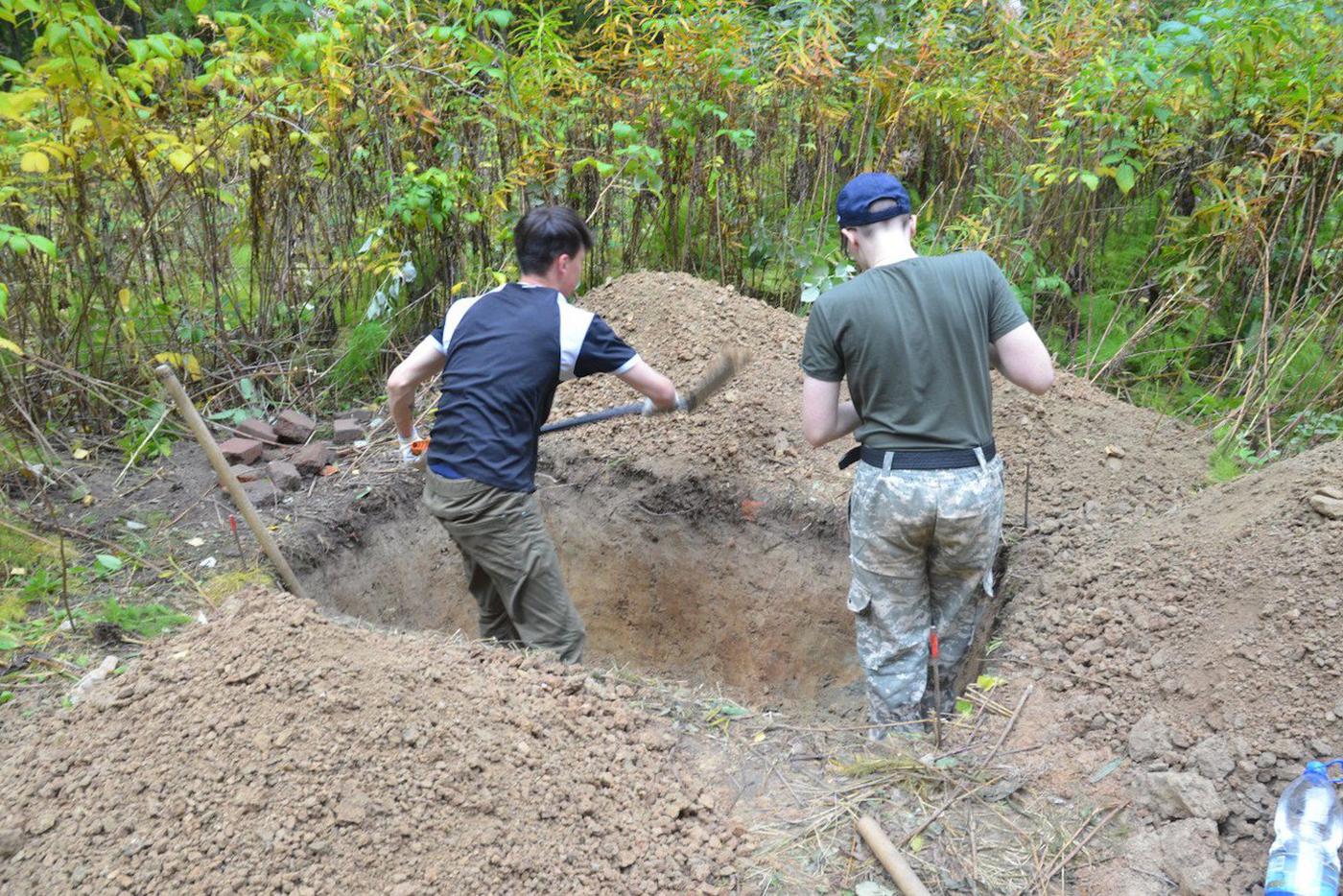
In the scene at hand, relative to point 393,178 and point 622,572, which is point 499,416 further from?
point 393,178

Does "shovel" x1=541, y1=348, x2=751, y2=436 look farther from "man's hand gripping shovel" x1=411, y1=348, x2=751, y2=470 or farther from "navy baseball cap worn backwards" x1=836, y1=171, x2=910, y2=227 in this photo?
"navy baseball cap worn backwards" x1=836, y1=171, x2=910, y2=227

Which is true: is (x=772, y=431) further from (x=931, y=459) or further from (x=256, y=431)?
(x=256, y=431)

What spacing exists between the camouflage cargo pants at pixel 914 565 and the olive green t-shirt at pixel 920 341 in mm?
141

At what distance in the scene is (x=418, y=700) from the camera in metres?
2.66

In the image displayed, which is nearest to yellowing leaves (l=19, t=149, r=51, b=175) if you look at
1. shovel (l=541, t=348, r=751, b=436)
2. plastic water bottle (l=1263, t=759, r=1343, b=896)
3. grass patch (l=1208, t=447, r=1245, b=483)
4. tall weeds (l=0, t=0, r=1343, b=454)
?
tall weeds (l=0, t=0, r=1343, b=454)

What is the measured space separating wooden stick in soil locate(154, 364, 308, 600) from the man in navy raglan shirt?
0.65 meters

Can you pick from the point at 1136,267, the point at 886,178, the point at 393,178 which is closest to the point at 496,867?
the point at 886,178

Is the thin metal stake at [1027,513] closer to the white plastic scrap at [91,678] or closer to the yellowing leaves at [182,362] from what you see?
the white plastic scrap at [91,678]

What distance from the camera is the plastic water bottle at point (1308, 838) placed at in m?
2.11

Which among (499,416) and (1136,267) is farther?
(1136,267)

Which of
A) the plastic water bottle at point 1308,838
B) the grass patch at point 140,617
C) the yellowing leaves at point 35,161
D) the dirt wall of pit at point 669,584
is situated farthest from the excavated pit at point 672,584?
the plastic water bottle at point 1308,838

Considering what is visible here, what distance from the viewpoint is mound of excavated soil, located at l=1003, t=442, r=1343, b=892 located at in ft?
8.24

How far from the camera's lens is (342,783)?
2.41 meters

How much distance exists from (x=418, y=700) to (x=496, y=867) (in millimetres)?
547
